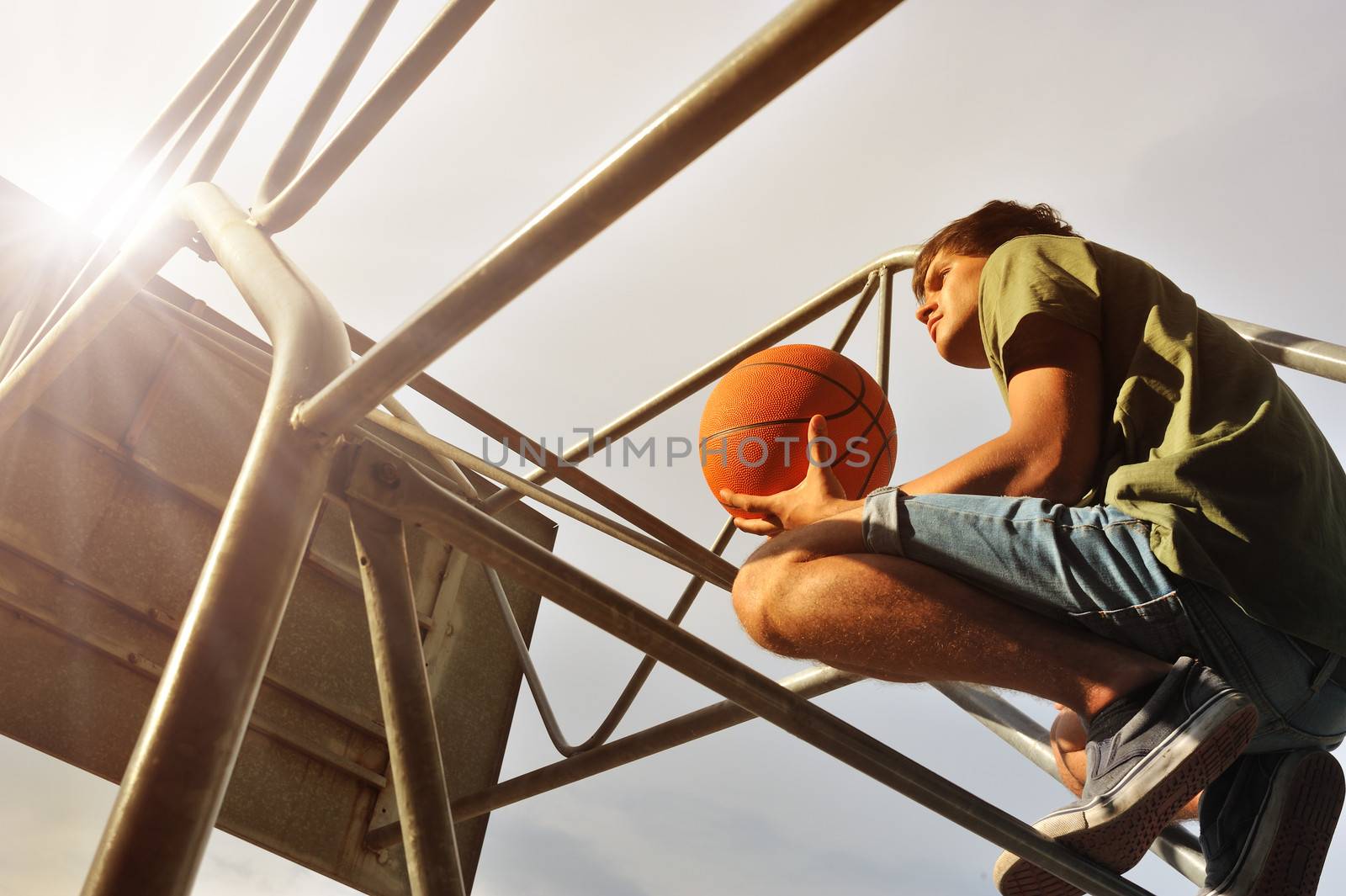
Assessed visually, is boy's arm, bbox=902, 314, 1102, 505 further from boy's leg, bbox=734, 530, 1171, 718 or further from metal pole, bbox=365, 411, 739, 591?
metal pole, bbox=365, 411, 739, 591

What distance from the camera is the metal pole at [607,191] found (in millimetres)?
816

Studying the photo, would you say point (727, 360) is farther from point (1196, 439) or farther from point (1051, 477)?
point (1196, 439)

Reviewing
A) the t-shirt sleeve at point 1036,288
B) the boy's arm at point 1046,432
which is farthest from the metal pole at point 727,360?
the boy's arm at point 1046,432

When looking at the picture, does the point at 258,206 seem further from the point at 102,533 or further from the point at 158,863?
the point at 102,533

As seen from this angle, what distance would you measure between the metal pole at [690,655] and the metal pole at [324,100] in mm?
699

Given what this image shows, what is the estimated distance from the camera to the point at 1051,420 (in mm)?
1608

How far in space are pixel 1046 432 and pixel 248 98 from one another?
179 centimetres

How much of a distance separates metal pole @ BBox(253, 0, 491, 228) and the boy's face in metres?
1.16

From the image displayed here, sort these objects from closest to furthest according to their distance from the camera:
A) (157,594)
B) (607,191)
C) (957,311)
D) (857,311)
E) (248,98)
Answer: (607,191), (957,311), (248,98), (857,311), (157,594)

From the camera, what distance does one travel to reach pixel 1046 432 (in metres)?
1.61

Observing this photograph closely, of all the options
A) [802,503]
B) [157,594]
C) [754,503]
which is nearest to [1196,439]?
[802,503]

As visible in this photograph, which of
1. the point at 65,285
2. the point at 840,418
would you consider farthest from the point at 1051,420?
the point at 65,285

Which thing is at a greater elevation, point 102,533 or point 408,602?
point 102,533

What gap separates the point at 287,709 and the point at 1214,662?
3336 millimetres
